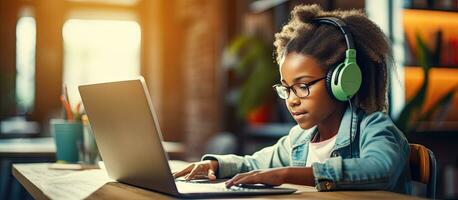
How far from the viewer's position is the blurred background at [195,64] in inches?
144

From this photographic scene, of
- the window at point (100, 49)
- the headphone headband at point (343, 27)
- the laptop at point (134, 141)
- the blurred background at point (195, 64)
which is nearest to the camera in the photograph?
the laptop at point (134, 141)

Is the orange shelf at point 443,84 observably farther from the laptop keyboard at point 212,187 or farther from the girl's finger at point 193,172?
the laptop keyboard at point 212,187

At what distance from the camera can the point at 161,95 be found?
682cm

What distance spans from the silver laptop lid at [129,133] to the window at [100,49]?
5977 millimetres

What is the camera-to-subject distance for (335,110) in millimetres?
1271

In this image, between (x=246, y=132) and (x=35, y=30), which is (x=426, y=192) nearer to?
(x=246, y=132)

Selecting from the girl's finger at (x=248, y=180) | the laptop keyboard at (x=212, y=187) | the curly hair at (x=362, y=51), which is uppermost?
the curly hair at (x=362, y=51)

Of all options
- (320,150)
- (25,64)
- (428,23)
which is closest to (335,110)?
(320,150)

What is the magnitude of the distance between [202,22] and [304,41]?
4457 millimetres

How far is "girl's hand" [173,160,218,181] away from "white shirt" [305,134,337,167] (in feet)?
0.66

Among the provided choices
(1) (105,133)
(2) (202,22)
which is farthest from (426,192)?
(2) (202,22)

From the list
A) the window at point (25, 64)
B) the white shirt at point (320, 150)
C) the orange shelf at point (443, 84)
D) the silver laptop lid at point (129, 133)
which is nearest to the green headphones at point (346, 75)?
the white shirt at point (320, 150)

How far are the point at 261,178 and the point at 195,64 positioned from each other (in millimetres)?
4863

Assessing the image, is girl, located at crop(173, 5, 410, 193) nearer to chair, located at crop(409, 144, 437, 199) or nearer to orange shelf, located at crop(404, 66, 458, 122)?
chair, located at crop(409, 144, 437, 199)
